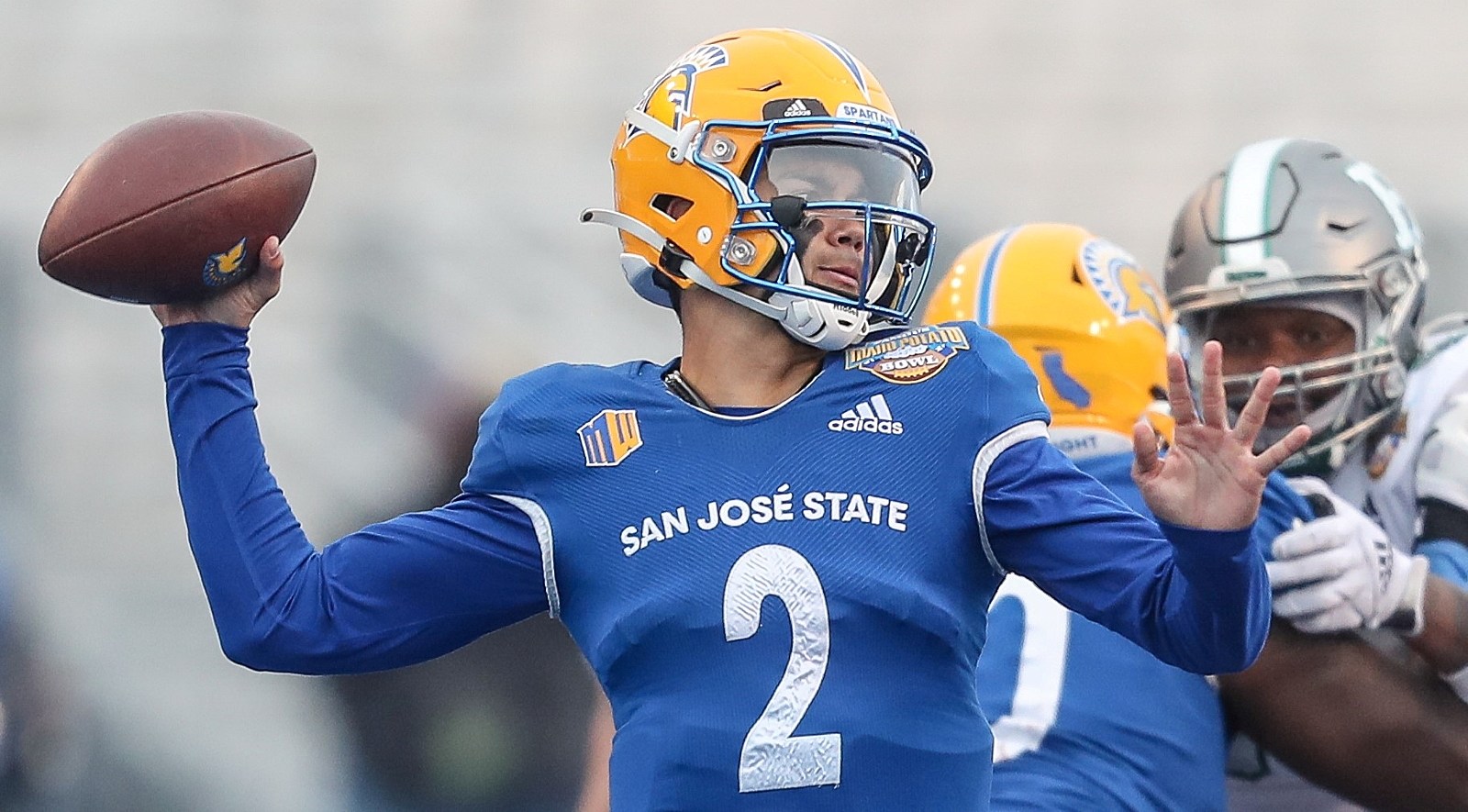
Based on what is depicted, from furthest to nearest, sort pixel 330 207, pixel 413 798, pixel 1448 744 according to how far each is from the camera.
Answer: pixel 330 207, pixel 413 798, pixel 1448 744

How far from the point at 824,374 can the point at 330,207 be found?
2.67 m

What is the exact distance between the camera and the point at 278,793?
4090mm

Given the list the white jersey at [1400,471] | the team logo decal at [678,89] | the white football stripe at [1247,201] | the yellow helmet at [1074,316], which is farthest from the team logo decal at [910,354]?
the white jersey at [1400,471]

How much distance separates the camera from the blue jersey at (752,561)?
174cm

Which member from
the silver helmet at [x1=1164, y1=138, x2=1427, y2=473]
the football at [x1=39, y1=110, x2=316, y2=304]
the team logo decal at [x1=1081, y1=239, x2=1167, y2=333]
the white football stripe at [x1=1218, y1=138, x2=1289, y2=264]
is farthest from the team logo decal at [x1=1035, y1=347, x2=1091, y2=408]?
the football at [x1=39, y1=110, x2=316, y2=304]

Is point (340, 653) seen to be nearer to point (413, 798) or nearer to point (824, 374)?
point (824, 374)

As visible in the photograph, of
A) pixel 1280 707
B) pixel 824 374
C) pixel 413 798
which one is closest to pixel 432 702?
pixel 413 798

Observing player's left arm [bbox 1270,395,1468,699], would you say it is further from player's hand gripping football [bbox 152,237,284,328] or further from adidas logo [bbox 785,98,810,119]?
player's hand gripping football [bbox 152,237,284,328]

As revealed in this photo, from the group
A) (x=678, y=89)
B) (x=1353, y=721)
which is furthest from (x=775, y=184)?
(x=1353, y=721)

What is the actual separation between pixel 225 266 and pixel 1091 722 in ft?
3.86

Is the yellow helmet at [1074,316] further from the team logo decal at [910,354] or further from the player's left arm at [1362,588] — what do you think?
the team logo decal at [910,354]

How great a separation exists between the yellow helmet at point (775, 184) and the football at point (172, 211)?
0.38 m

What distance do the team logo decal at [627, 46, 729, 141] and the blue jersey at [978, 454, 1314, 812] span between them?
773 mm

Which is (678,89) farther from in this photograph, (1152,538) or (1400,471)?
(1400,471)
